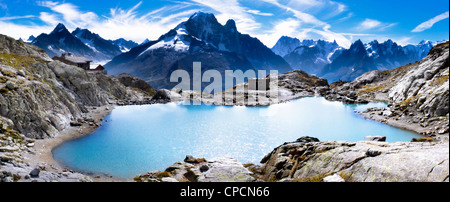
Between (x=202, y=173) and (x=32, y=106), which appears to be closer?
(x=202, y=173)

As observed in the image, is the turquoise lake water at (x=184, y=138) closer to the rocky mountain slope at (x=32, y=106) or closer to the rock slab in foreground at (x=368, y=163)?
the rocky mountain slope at (x=32, y=106)

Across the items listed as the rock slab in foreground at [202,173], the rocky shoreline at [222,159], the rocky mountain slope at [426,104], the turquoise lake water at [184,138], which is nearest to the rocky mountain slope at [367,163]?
the rocky shoreline at [222,159]

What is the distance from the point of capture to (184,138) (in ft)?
154

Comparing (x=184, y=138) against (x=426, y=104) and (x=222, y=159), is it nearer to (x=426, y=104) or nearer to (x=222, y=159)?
(x=222, y=159)

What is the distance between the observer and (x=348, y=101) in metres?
Answer: 104

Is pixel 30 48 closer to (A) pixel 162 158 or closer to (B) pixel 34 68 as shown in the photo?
(B) pixel 34 68

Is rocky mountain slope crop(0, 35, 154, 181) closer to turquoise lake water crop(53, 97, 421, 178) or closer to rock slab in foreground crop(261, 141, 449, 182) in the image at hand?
turquoise lake water crop(53, 97, 421, 178)

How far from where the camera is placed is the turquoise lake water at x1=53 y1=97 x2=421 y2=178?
3412cm

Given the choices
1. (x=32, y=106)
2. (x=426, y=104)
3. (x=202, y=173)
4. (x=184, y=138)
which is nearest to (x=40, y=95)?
(x=32, y=106)

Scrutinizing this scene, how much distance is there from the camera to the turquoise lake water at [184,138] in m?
34.1

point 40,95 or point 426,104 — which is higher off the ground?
point 40,95

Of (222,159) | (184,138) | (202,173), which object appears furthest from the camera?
(184,138)

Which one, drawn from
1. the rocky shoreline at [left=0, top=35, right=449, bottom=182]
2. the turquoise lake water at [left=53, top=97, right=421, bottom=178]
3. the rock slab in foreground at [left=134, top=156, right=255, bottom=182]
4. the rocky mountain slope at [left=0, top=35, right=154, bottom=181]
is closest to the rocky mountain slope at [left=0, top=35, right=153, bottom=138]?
the rocky mountain slope at [left=0, top=35, right=154, bottom=181]
